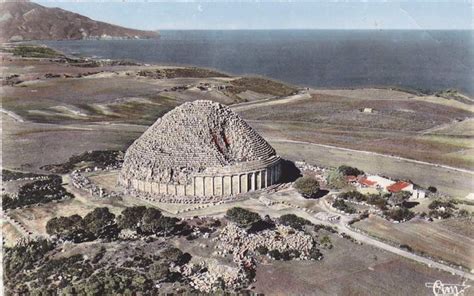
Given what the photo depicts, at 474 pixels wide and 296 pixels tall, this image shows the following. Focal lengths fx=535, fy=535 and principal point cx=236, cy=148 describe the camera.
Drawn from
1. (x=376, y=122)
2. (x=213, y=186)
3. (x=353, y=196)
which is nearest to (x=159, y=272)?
(x=213, y=186)

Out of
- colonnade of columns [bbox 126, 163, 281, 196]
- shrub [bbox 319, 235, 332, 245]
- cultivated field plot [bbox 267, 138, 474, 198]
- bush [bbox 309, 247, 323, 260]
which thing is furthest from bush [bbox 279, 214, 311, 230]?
cultivated field plot [bbox 267, 138, 474, 198]

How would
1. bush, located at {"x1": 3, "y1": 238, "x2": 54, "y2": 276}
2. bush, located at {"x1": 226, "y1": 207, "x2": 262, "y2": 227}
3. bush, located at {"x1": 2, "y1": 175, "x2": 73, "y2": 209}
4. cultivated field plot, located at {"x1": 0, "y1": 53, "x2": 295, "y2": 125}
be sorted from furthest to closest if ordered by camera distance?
cultivated field plot, located at {"x1": 0, "y1": 53, "x2": 295, "y2": 125}, bush, located at {"x1": 2, "y1": 175, "x2": 73, "y2": 209}, bush, located at {"x1": 226, "y1": 207, "x2": 262, "y2": 227}, bush, located at {"x1": 3, "y1": 238, "x2": 54, "y2": 276}

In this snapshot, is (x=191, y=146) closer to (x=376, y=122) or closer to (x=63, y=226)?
(x=63, y=226)

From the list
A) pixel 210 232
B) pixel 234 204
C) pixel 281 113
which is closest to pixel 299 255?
pixel 210 232

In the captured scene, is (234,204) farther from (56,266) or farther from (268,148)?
(56,266)

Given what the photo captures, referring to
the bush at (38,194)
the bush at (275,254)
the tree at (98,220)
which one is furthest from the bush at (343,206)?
the bush at (38,194)

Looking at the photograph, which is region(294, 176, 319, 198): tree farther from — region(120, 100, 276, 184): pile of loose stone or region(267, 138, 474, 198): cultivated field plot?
region(267, 138, 474, 198): cultivated field plot
